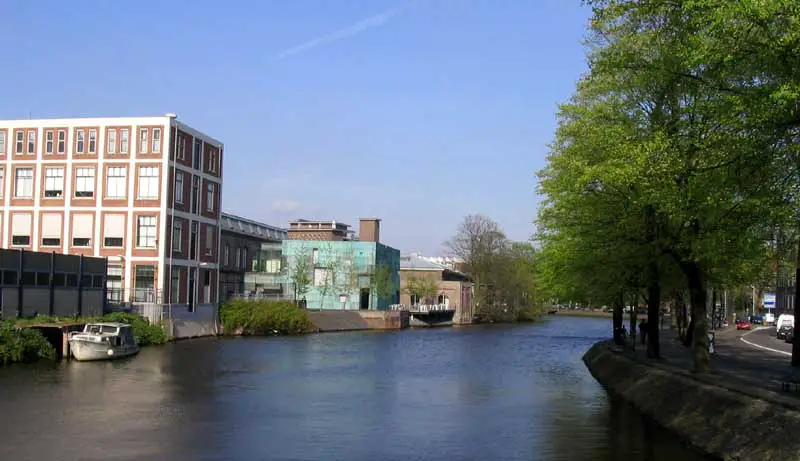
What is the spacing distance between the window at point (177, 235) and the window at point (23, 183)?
13381 mm

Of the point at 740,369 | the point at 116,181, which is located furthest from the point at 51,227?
the point at 740,369

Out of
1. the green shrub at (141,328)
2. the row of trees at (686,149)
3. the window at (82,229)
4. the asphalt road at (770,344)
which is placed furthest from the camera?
the window at (82,229)

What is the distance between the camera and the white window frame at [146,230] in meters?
73.2

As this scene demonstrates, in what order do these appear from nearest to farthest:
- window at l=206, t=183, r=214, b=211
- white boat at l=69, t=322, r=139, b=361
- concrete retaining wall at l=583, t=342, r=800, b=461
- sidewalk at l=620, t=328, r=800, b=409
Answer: concrete retaining wall at l=583, t=342, r=800, b=461 → sidewalk at l=620, t=328, r=800, b=409 → white boat at l=69, t=322, r=139, b=361 → window at l=206, t=183, r=214, b=211

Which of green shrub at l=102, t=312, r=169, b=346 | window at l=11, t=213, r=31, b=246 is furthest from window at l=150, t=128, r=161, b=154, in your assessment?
green shrub at l=102, t=312, r=169, b=346

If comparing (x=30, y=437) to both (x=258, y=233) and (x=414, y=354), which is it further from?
(x=258, y=233)

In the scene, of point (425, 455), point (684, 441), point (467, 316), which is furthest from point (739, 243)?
point (467, 316)

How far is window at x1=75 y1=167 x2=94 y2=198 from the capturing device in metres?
74.6

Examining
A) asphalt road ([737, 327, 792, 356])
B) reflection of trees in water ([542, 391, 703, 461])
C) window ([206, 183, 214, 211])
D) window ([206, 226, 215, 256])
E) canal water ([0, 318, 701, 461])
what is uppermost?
window ([206, 183, 214, 211])

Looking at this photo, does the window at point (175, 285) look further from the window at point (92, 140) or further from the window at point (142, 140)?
the window at point (92, 140)

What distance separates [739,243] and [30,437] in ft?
67.5

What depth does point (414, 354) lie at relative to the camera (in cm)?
6162

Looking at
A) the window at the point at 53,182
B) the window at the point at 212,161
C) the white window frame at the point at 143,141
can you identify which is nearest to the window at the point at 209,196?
the window at the point at 212,161

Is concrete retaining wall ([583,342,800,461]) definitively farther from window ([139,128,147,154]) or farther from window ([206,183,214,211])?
window ([206,183,214,211])
